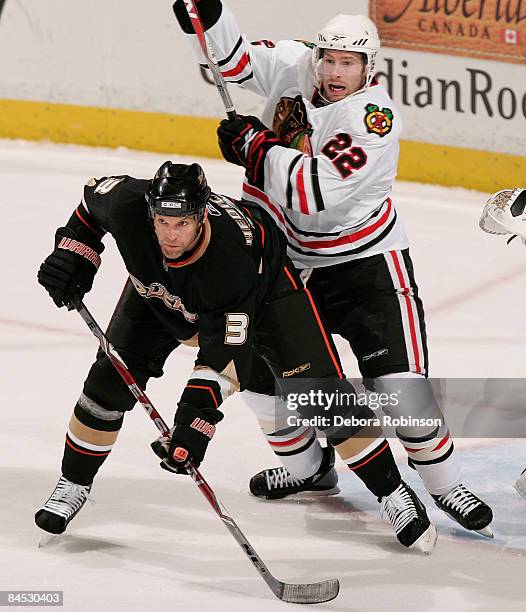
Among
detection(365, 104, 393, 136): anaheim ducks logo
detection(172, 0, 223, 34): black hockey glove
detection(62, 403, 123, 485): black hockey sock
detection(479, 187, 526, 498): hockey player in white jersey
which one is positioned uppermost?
detection(172, 0, 223, 34): black hockey glove

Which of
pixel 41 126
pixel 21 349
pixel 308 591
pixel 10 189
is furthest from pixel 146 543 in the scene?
pixel 41 126

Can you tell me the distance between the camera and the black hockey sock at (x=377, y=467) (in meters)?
3.47

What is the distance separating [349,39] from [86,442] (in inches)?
45.5

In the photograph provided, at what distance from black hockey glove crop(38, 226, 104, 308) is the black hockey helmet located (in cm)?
33

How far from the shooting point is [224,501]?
3.75m

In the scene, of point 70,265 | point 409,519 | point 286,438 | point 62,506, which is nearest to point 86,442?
point 62,506

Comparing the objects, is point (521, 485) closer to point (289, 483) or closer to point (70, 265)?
point (289, 483)

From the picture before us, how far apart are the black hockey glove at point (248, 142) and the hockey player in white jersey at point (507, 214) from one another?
54cm

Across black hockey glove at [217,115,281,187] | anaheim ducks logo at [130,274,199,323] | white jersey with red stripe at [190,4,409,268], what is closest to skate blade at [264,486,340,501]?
white jersey with red stripe at [190,4,409,268]

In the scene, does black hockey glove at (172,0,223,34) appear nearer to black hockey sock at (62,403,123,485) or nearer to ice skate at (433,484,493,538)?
black hockey sock at (62,403,123,485)

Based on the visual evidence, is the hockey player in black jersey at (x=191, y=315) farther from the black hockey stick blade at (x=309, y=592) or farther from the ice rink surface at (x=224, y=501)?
the black hockey stick blade at (x=309, y=592)

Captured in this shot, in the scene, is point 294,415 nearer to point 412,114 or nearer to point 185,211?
point 185,211

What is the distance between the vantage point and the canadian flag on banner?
6219 mm

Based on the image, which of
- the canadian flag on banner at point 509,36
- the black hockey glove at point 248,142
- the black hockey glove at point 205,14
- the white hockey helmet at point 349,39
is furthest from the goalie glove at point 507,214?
the canadian flag on banner at point 509,36
